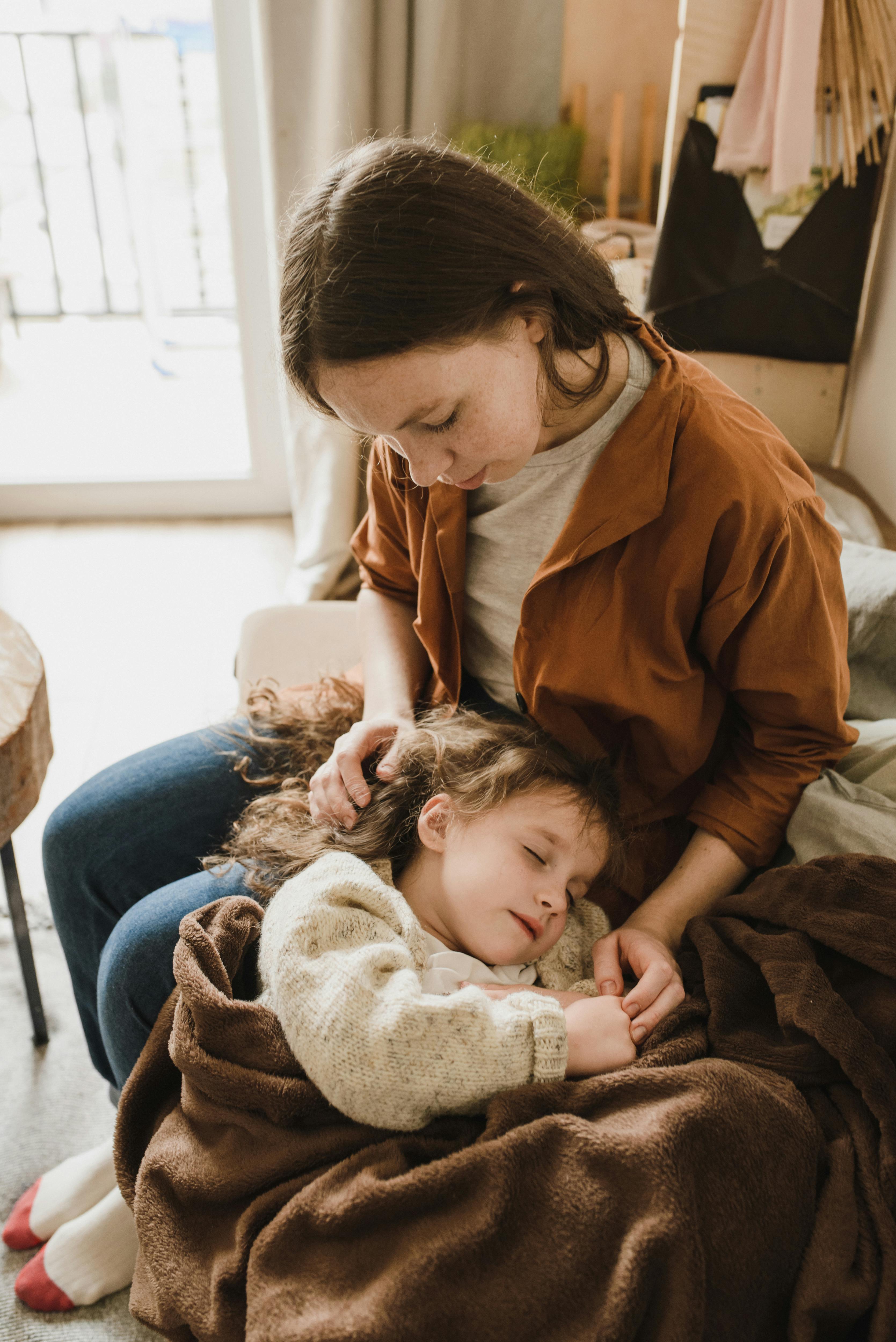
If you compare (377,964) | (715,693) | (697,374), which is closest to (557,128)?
(697,374)

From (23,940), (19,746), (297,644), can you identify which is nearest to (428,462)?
(19,746)

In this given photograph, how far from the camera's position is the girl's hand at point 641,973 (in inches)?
37.3

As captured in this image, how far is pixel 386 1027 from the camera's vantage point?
0.85 metres

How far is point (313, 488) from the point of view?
2.87 metres

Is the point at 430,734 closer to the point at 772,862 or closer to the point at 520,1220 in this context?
the point at 772,862

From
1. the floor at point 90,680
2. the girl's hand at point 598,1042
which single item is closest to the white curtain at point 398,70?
the floor at point 90,680

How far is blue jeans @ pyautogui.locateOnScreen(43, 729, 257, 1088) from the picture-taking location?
1211 mm

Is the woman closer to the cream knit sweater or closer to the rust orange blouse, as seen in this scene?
the rust orange blouse

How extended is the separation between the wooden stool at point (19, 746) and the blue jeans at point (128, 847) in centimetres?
6

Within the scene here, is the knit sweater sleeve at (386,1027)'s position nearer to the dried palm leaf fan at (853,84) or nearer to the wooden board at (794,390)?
the wooden board at (794,390)

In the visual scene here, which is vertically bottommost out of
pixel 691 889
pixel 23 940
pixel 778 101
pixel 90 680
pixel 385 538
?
pixel 90 680

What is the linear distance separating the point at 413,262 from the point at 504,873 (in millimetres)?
607

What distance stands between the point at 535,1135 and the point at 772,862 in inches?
19.5

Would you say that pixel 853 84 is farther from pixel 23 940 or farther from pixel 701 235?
pixel 23 940
